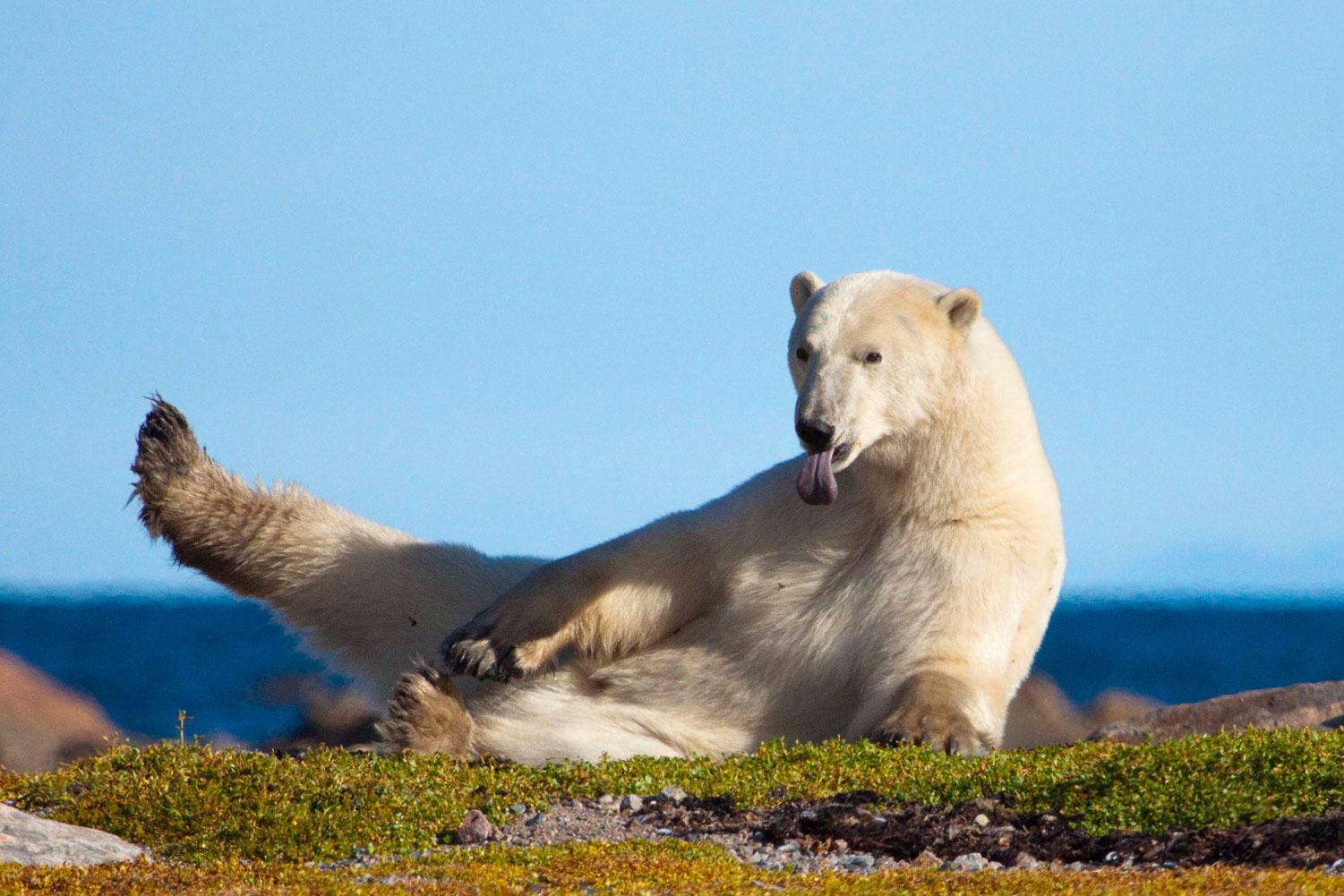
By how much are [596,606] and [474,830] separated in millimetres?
2119

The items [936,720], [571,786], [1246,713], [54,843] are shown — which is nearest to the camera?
[54,843]

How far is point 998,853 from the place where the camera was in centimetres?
559

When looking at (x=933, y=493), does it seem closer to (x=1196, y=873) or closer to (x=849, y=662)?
(x=849, y=662)

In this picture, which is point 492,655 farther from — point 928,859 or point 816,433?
point 928,859

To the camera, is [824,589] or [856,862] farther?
[824,589]

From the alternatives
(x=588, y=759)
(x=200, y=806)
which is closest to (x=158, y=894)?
(x=200, y=806)

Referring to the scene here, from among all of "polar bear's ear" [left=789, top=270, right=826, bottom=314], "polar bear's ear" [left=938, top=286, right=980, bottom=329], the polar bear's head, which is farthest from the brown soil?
"polar bear's ear" [left=789, top=270, right=826, bottom=314]

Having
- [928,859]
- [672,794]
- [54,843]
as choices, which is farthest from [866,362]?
[54,843]

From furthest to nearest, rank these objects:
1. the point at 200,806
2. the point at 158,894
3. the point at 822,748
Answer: the point at 822,748 → the point at 200,806 → the point at 158,894

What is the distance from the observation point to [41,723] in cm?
1527

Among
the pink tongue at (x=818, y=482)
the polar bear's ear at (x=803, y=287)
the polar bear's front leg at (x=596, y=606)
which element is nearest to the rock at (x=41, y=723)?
the polar bear's front leg at (x=596, y=606)

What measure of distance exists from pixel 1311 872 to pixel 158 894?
4001 mm

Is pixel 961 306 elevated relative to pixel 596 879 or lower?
elevated

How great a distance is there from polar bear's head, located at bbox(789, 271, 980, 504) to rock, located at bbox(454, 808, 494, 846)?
2.30 m
